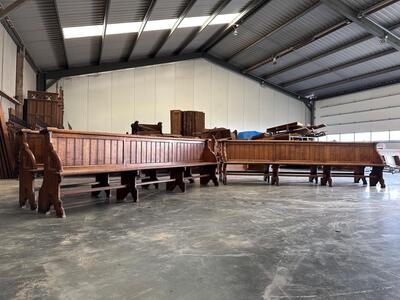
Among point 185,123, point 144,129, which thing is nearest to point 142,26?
point 144,129

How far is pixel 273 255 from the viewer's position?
2.09 meters

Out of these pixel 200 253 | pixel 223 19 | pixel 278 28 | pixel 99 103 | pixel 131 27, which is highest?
pixel 223 19

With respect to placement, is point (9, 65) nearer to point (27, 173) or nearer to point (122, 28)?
point (122, 28)

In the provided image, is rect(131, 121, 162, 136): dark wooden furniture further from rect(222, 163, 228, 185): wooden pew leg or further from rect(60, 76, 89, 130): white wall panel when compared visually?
rect(60, 76, 89, 130): white wall panel

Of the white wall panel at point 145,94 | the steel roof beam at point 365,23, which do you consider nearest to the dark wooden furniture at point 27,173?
the steel roof beam at point 365,23

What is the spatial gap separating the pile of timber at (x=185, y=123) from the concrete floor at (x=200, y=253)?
7.19 meters

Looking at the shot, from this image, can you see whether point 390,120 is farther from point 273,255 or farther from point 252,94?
point 273,255

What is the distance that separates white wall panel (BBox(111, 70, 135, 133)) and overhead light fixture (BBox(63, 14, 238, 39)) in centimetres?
379

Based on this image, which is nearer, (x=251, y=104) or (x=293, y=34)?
(x=293, y=34)

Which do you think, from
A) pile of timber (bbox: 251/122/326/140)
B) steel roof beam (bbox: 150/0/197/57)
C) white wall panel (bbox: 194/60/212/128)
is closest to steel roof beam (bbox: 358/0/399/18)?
pile of timber (bbox: 251/122/326/140)

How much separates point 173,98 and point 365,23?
8.22m

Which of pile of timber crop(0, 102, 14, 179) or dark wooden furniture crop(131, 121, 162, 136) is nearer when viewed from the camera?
pile of timber crop(0, 102, 14, 179)

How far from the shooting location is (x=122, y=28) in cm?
878

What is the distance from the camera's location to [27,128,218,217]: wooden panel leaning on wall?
11.0 feet
